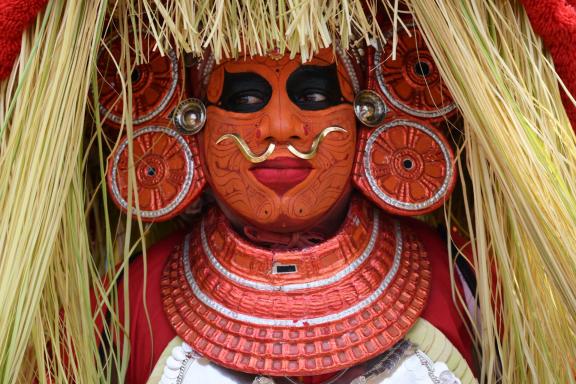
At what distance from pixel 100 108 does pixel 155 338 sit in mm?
483

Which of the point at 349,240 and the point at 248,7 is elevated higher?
the point at 248,7

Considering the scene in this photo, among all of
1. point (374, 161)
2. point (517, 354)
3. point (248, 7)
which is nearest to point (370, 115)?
point (374, 161)

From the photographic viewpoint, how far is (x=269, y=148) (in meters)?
1.59

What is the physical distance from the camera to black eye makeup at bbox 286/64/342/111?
1.63 metres

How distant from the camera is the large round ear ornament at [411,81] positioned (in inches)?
65.8

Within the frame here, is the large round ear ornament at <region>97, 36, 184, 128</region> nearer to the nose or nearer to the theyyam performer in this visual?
the theyyam performer

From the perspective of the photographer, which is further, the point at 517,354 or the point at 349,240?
the point at 349,240

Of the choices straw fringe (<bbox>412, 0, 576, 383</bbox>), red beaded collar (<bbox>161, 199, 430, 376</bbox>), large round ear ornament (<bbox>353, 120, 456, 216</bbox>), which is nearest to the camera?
straw fringe (<bbox>412, 0, 576, 383</bbox>)

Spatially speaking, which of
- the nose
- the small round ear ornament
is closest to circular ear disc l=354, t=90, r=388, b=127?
the small round ear ornament

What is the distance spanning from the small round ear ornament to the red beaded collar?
0.30ft

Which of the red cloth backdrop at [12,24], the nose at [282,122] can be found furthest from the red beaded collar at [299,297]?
the red cloth backdrop at [12,24]

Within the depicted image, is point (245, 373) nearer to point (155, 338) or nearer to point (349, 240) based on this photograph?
point (155, 338)

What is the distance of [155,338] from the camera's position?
164 centimetres

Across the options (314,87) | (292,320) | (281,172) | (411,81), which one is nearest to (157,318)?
(292,320)
